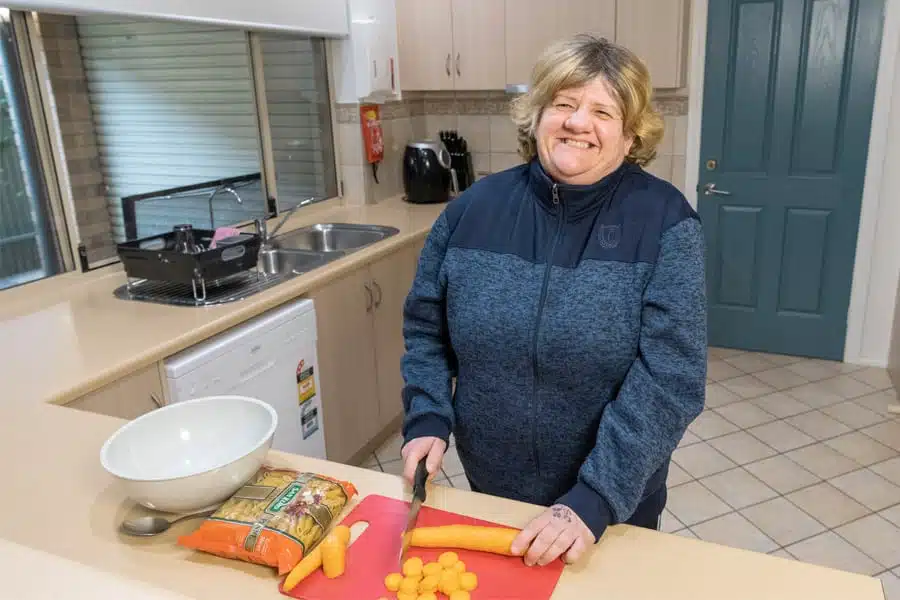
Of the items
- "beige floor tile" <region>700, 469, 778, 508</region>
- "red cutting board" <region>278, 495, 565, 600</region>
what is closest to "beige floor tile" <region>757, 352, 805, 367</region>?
"beige floor tile" <region>700, 469, 778, 508</region>

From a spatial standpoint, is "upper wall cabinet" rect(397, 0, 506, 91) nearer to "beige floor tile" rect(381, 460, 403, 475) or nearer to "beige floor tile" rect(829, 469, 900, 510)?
"beige floor tile" rect(381, 460, 403, 475)

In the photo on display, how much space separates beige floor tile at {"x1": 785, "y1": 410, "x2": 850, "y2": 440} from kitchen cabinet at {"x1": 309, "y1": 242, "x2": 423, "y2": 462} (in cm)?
167

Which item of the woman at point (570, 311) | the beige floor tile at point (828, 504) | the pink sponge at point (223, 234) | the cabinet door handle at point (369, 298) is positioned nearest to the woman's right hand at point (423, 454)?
the woman at point (570, 311)

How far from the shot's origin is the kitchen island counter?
0.75 metres

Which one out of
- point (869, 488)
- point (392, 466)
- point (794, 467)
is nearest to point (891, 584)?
point (869, 488)

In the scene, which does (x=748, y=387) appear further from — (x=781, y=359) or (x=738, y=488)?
(x=738, y=488)

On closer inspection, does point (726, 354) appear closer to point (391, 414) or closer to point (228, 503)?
point (391, 414)

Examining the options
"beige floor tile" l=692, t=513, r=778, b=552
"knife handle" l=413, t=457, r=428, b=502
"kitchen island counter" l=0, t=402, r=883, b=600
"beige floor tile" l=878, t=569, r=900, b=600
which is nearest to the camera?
"kitchen island counter" l=0, t=402, r=883, b=600

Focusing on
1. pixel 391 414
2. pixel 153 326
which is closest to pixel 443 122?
pixel 391 414

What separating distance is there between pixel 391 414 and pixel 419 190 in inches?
48.0

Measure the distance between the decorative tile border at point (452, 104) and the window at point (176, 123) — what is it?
48 cm

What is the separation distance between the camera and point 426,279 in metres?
1.29

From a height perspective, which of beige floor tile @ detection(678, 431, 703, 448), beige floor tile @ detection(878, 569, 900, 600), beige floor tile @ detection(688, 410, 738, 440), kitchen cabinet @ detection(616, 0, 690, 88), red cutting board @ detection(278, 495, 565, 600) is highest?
kitchen cabinet @ detection(616, 0, 690, 88)

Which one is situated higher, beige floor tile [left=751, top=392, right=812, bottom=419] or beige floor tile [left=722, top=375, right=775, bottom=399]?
beige floor tile [left=722, top=375, right=775, bottom=399]
